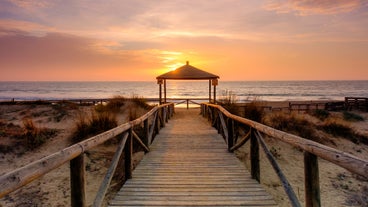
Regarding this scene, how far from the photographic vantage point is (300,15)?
11.4m

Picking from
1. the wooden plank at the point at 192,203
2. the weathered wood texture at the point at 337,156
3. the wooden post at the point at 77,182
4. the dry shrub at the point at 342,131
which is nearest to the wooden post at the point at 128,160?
the wooden plank at the point at 192,203

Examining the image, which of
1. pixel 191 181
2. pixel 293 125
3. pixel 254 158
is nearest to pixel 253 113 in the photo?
pixel 293 125

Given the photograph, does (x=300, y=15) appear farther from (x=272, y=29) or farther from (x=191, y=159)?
(x=191, y=159)

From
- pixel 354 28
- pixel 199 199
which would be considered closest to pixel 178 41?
pixel 354 28

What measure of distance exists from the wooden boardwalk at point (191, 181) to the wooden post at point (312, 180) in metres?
0.81

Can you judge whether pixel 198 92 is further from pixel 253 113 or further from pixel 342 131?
pixel 253 113

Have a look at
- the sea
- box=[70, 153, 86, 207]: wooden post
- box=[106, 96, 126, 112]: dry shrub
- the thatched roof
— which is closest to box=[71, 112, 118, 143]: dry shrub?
box=[106, 96, 126, 112]: dry shrub

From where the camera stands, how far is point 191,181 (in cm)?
409

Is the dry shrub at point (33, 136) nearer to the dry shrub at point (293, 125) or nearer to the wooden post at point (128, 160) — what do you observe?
the wooden post at point (128, 160)

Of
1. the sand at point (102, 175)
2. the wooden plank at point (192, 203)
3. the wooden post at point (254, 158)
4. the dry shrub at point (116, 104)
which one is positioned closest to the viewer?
the wooden plank at point (192, 203)

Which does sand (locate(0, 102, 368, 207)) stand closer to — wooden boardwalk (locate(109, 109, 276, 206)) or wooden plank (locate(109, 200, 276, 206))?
wooden boardwalk (locate(109, 109, 276, 206))

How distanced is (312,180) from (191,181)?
6.70ft

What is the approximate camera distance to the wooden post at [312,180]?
2408mm

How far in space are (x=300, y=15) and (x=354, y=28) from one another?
12.7 ft
